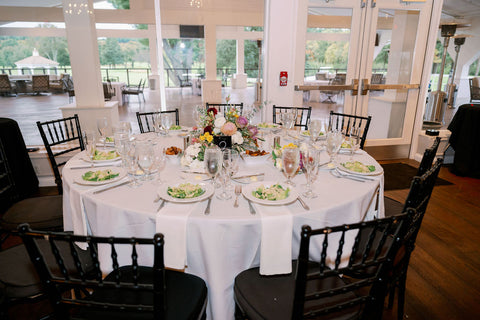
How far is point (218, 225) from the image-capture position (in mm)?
1278

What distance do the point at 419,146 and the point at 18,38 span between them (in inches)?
564

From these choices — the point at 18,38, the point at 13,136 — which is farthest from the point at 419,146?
the point at 18,38

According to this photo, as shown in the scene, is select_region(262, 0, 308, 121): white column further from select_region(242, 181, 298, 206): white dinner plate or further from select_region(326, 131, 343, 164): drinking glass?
select_region(242, 181, 298, 206): white dinner plate

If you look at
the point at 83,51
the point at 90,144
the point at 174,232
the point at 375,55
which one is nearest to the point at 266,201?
the point at 174,232

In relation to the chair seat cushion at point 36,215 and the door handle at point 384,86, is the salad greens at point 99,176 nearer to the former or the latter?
the chair seat cushion at point 36,215

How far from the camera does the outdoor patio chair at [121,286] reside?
36.7 inches

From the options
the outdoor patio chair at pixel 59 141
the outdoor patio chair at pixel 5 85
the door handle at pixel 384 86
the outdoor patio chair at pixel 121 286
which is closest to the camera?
the outdoor patio chair at pixel 121 286

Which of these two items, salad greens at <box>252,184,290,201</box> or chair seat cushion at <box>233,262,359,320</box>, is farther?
salad greens at <box>252,184,290,201</box>

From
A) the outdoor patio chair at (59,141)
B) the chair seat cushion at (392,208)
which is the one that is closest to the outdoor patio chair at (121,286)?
the outdoor patio chair at (59,141)

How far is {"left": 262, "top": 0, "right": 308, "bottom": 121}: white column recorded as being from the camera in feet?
13.0

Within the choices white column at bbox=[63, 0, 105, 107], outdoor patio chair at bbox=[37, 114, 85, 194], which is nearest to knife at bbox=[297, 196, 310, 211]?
outdoor patio chair at bbox=[37, 114, 85, 194]

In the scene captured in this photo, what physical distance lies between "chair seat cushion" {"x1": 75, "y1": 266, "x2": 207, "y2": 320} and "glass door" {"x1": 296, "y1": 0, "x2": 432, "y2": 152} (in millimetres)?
3455

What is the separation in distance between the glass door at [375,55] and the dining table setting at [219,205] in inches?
112

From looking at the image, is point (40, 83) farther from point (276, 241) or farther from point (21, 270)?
point (276, 241)
